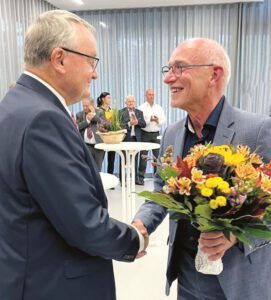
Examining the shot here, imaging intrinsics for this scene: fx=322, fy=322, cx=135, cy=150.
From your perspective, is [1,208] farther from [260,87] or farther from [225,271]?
[260,87]

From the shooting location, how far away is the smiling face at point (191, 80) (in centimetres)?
131

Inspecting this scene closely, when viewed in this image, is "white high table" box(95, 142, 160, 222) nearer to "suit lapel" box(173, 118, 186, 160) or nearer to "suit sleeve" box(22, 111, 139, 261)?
"suit lapel" box(173, 118, 186, 160)

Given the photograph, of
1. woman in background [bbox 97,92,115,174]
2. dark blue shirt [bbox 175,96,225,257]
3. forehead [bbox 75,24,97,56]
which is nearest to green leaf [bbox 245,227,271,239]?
dark blue shirt [bbox 175,96,225,257]

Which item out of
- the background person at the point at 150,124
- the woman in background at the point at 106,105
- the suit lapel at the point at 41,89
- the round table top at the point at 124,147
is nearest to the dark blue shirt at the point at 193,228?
the suit lapel at the point at 41,89

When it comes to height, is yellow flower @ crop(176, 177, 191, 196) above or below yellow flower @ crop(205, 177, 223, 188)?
below

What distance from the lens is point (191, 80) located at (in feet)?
4.34

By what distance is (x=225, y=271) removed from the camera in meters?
1.13

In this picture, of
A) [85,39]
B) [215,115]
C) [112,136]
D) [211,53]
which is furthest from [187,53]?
[112,136]

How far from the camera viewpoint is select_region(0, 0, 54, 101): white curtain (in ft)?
16.7

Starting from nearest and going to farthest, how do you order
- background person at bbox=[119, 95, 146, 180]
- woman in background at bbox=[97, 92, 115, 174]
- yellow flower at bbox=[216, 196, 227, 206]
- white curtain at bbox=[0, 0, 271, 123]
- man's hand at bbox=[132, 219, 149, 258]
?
1. yellow flower at bbox=[216, 196, 227, 206]
2. man's hand at bbox=[132, 219, 149, 258]
3. woman in background at bbox=[97, 92, 115, 174]
4. background person at bbox=[119, 95, 146, 180]
5. white curtain at bbox=[0, 0, 271, 123]

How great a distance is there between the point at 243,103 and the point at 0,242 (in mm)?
6718

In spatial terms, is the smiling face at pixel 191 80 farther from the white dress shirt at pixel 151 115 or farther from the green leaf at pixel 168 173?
the white dress shirt at pixel 151 115

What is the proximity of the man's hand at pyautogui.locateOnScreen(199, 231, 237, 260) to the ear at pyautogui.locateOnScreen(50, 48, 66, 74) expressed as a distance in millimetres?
690

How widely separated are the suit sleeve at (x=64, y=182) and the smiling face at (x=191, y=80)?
543mm
